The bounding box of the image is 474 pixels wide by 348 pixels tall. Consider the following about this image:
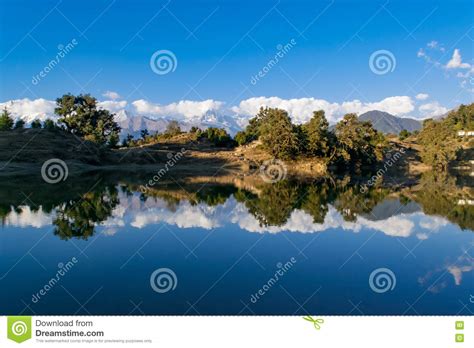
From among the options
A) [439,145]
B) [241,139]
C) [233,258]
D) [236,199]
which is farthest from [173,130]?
[233,258]

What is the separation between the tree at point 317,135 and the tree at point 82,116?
48.0 meters

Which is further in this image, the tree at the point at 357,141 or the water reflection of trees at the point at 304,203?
the tree at the point at 357,141

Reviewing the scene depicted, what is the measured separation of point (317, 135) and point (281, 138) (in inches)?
284

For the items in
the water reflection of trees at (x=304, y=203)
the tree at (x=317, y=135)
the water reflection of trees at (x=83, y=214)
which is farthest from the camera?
the tree at (x=317, y=135)

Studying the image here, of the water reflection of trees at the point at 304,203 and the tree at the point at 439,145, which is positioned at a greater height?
the tree at the point at 439,145

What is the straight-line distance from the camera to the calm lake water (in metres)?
12.7

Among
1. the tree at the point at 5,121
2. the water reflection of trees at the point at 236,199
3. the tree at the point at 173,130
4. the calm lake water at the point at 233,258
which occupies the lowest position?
the calm lake water at the point at 233,258

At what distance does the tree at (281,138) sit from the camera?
87.5 metres

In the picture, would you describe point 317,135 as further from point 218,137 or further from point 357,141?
point 218,137

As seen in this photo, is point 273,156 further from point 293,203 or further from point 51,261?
point 51,261

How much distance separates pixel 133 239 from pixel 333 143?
2921 inches

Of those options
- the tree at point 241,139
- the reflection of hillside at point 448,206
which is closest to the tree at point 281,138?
the tree at point 241,139

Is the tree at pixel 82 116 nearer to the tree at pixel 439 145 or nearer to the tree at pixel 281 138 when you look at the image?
the tree at pixel 281 138

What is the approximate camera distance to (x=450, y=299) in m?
13.2
